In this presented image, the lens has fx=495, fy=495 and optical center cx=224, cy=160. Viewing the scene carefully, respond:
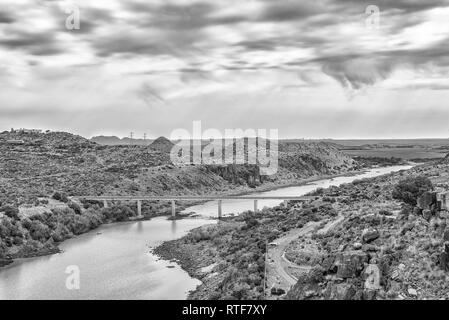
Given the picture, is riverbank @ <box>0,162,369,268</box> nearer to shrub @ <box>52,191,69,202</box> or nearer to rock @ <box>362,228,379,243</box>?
shrub @ <box>52,191,69,202</box>

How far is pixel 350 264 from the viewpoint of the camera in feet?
58.3

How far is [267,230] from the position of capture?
37.3m

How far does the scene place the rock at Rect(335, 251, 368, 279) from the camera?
17.6m

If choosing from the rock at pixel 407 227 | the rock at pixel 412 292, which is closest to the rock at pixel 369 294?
the rock at pixel 412 292

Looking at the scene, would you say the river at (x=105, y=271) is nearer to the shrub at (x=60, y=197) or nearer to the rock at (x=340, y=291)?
the shrub at (x=60, y=197)

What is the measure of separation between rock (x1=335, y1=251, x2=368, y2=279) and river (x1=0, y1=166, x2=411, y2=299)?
13.5m

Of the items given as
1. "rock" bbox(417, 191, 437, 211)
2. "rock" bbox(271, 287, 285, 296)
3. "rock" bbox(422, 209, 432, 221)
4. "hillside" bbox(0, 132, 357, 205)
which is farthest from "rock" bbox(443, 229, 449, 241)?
"hillside" bbox(0, 132, 357, 205)

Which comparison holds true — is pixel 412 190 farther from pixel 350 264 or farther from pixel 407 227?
pixel 350 264

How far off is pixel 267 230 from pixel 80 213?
28.4 meters

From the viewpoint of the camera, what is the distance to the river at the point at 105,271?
99.2ft

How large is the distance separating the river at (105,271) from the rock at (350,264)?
13451mm

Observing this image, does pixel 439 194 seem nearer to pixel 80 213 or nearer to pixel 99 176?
pixel 80 213

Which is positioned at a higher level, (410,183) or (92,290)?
(410,183)
